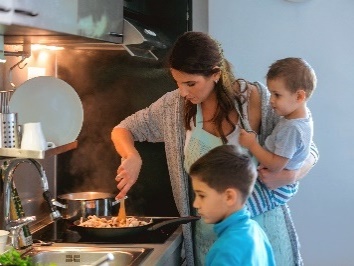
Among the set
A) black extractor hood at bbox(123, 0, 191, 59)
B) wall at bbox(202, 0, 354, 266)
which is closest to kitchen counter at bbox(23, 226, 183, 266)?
black extractor hood at bbox(123, 0, 191, 59)

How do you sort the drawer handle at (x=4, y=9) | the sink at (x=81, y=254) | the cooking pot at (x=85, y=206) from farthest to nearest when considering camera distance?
the cooking pot at (x=85, y=206)
the sink at (x=81, y=254)
the drawer handle at (x=4, y=9)

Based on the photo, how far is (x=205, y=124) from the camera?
2.43 metres

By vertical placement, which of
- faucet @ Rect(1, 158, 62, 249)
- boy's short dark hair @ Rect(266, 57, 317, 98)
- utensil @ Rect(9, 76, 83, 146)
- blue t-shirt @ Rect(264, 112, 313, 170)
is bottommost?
faucet @ Rect(1, 158, 62, 249)

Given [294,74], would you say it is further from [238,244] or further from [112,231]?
[112,231]

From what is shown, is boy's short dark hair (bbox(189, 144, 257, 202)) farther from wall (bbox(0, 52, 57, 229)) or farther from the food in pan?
wall (bbox(0, 52, 57, 229))

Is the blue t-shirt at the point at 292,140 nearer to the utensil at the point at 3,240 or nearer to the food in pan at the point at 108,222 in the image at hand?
the food in pan at the point at 108,222

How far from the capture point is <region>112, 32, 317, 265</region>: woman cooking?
2.25 m

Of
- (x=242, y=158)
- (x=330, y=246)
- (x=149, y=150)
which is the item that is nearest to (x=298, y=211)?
(x=330, y=246)

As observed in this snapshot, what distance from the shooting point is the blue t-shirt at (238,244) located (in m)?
1.79

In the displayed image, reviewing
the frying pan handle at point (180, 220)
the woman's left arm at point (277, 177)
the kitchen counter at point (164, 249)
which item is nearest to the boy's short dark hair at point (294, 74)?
the woman's left arm at point (277, 177)

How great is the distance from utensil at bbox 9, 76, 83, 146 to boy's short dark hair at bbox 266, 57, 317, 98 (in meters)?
0.81

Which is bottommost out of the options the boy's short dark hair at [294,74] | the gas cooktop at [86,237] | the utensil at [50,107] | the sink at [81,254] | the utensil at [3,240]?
the sink at [81,254]

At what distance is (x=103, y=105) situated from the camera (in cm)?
301

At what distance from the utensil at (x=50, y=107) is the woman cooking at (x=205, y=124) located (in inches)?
8.3
